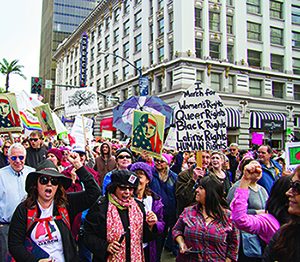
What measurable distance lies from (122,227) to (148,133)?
281cm

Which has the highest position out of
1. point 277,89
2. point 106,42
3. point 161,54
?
point 106,42

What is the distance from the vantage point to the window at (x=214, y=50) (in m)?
26.0

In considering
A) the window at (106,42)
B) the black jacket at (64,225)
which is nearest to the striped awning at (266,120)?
the window at (106,42)

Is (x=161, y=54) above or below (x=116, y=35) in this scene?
below

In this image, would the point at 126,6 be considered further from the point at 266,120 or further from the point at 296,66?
the point at 266,120

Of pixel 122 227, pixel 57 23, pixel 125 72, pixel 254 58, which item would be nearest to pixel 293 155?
pixel 122 227

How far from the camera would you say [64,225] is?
2857 mm

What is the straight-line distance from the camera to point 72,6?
84125 mm

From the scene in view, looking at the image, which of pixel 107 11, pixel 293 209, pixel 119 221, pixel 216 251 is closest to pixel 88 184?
pixel 119 221

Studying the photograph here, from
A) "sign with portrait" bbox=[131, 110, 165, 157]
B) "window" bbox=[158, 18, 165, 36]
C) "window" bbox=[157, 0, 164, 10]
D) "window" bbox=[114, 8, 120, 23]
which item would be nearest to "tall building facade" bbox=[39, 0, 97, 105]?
"window" bbox=[114, 8, 120, 23]

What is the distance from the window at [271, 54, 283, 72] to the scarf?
95.3ft

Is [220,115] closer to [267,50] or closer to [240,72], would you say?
[240,72]

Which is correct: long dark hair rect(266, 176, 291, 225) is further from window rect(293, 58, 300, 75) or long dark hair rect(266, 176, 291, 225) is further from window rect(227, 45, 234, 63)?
window rect(293, 58, 300, 75)

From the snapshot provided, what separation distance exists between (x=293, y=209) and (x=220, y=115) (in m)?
3.13
